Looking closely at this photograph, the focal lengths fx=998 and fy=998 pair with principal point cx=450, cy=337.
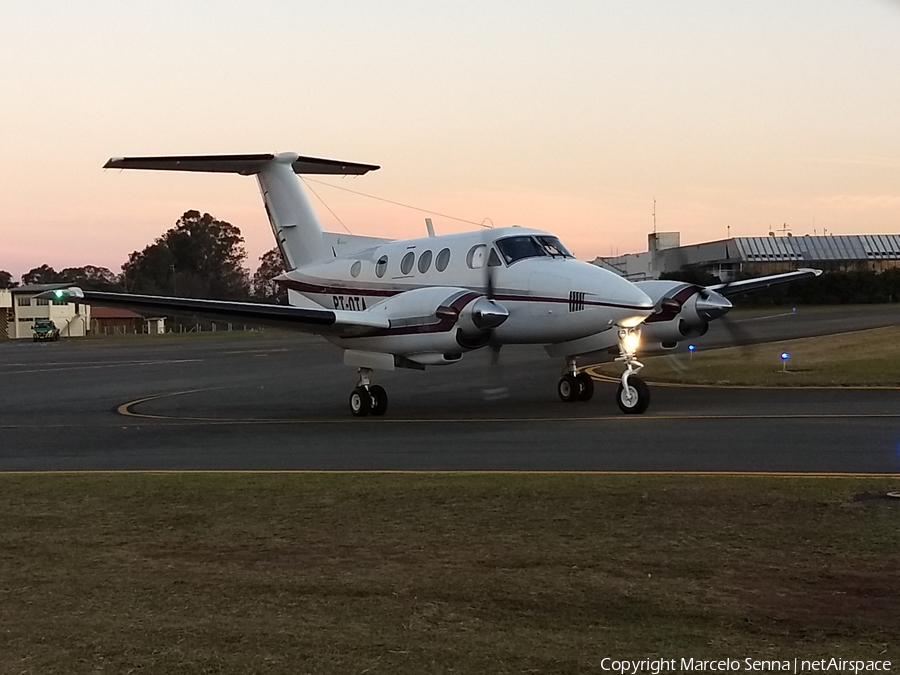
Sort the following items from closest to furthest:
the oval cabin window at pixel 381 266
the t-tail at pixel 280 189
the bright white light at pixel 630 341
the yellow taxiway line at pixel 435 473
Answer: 1. the yellow taxiway line at pixel 435 473
2. the bright white light at pixel 630 341
3. the oval cabin window at pixel 381 266
4. the t-tail at pixel 280 189

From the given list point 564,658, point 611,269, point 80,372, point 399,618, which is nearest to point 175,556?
point 399,618

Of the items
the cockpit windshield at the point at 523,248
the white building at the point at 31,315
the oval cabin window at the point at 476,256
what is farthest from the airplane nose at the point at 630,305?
the white building at the point at 31,315

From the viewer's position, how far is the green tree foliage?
83.2 metres

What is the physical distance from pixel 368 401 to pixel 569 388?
410 centimetres

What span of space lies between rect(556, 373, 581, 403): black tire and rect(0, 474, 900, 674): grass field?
33.3 ft

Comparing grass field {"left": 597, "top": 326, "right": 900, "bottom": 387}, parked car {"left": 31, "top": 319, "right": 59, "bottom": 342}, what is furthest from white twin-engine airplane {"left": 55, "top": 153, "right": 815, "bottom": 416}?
parked car {"left": 31, "top": 319, "right": 59, "bottom": 342}

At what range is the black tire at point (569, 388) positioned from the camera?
65.6 feet

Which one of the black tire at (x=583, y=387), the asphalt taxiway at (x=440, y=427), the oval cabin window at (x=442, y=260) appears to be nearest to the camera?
the asphalt taxiway at (x=440, y=427)

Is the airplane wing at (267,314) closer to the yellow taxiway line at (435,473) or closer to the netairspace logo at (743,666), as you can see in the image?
the yellow taxiway line at (435,473)

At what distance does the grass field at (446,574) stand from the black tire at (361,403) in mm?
8999

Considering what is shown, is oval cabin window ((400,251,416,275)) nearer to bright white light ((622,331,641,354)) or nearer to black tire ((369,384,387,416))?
black tire ((369,384,387,416))

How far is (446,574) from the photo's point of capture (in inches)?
263

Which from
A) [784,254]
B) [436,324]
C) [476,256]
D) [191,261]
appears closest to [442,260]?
[476,256]

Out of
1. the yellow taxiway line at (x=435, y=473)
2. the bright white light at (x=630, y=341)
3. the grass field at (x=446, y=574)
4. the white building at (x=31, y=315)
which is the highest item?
the white building at (x=31, y=315)
